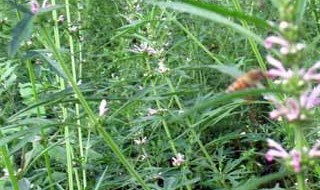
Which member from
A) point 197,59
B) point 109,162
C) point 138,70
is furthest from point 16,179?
point 197,59

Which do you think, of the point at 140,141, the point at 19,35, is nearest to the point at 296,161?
the point at 19,35

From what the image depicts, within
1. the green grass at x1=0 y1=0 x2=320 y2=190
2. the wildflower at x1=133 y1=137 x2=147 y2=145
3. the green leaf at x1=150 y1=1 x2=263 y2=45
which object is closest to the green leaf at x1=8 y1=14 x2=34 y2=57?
the green grass at x1=0 y1=0 x2=320 y2=190

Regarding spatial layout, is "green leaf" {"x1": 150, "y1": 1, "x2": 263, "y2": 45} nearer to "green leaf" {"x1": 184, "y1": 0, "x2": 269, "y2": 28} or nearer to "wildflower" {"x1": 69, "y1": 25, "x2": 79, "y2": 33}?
"green leaf" {"x1": 184, "y1": 0, "x2": 269, "y2": 28}

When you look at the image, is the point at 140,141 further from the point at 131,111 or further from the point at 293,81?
the point at 293,81

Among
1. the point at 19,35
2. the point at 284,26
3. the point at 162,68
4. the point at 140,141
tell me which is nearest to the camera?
the point at 284,26

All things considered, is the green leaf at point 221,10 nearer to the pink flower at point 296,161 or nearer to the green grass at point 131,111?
the green grass at point 131,111

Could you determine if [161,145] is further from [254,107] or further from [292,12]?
[292,12]

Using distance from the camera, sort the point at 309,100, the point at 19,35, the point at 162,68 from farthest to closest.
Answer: the point at 162,68 → the point at 19,35 → the point at 309,100

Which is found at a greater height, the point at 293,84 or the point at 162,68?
the point at 293,84
